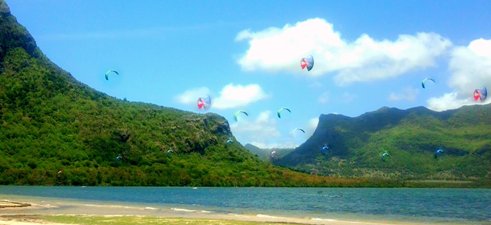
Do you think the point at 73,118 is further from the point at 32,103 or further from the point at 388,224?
the point at 388,224

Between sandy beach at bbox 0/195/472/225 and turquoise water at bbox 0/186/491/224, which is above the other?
turquoise water at bbox 0/186/491/224

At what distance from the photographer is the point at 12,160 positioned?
535 feet

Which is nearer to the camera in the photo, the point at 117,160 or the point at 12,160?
the point at 12,160

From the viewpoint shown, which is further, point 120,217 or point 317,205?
point 317,205

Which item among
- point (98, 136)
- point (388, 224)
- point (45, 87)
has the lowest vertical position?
point (388, 224)

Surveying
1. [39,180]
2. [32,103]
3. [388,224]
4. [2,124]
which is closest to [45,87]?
[32,103]

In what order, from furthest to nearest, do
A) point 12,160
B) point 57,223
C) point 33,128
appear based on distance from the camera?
point 33,128, point 12,160, point 57,223

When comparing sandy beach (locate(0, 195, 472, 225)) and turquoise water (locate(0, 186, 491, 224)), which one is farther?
turquoise water (locate(0, 186, 491, 224))

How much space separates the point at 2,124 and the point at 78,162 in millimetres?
22196

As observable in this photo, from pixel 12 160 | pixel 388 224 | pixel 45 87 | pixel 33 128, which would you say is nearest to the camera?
pixel 388 224

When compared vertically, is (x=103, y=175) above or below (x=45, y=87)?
below

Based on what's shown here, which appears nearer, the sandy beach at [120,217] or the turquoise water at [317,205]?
the sandy beach at [120,217]

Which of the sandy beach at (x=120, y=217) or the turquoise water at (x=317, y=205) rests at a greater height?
the turquoise water at (x=317, y=205)

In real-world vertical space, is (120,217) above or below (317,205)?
below
